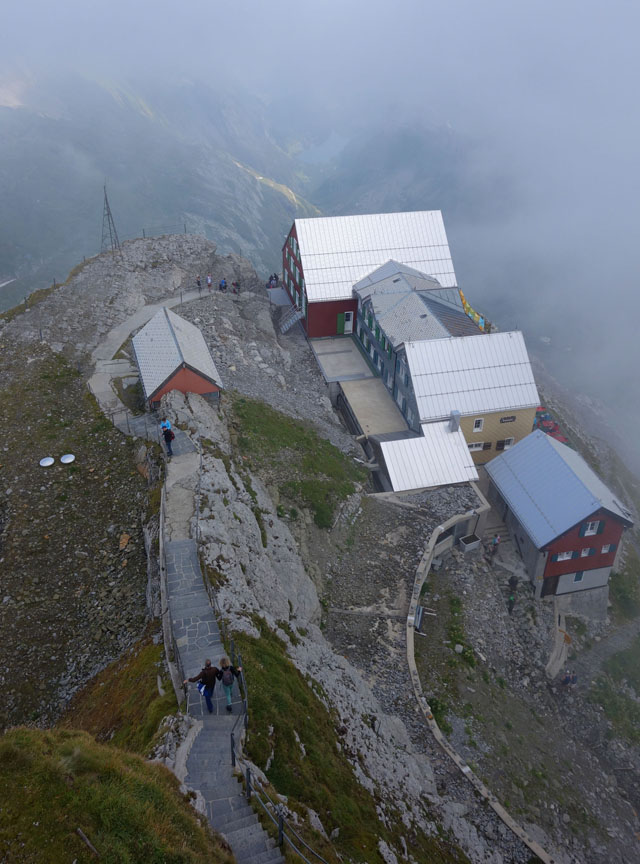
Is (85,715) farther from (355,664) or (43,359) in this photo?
(43,359)

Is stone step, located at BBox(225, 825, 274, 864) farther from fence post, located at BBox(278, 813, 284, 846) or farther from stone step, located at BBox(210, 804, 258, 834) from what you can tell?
fence post, located at BBox(278, 813, 284, 846)

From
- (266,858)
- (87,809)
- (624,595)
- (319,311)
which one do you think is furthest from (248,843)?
Result: (319,311)

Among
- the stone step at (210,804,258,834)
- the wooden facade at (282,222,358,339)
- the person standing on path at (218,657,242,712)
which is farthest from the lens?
the wooden facade at (282,222,358,339)

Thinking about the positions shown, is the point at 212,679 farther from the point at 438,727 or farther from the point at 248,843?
the point at 438,727

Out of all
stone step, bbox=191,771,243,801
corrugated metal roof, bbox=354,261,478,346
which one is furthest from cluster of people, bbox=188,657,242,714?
corrugated metal roof, bbox=354,261,478,346

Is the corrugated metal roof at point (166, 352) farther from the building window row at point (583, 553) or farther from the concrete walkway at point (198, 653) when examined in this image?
the building window row at point (583, 553)

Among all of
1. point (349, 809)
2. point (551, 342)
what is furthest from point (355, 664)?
point (551, 342)

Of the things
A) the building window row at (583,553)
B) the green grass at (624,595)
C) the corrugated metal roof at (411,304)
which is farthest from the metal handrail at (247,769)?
the corrugated metal roof at (411,304)
